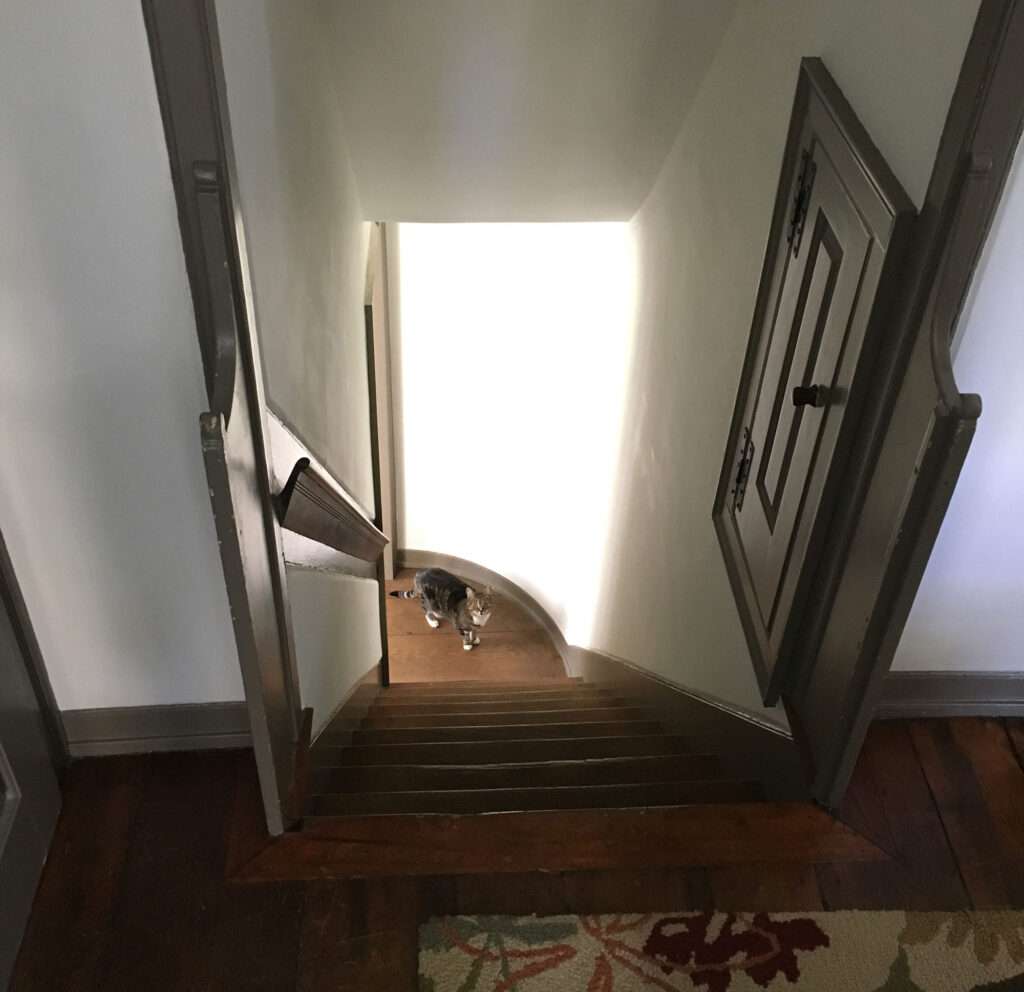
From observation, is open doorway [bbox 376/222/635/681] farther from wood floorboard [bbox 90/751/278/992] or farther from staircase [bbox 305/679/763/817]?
wood floorboard [bbox 90/751/278/992]

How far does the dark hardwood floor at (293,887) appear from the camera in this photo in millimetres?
1417

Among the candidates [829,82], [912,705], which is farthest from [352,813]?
[829,82]

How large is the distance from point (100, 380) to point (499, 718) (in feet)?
5.32

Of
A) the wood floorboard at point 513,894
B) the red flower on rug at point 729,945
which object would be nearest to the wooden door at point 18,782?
the wood floorboard at point 513,894

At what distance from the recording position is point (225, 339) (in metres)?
1.19

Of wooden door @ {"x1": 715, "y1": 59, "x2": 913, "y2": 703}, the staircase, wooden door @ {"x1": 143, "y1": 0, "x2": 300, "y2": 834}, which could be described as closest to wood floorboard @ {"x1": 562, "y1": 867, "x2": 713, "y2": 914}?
the staircase

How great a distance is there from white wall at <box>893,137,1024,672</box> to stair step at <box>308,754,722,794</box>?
0.59 meters

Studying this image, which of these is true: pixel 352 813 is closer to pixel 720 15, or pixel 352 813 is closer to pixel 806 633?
pixel 806 633

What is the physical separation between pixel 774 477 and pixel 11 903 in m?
1.55

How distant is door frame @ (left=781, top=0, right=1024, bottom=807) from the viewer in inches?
42.4

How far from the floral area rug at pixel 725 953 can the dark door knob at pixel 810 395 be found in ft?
2.90

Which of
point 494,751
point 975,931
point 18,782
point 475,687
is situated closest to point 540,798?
point 494,751

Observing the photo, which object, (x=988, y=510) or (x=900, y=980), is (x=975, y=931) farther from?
(x=988, y=510)

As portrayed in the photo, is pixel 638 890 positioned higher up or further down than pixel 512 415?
higher up
